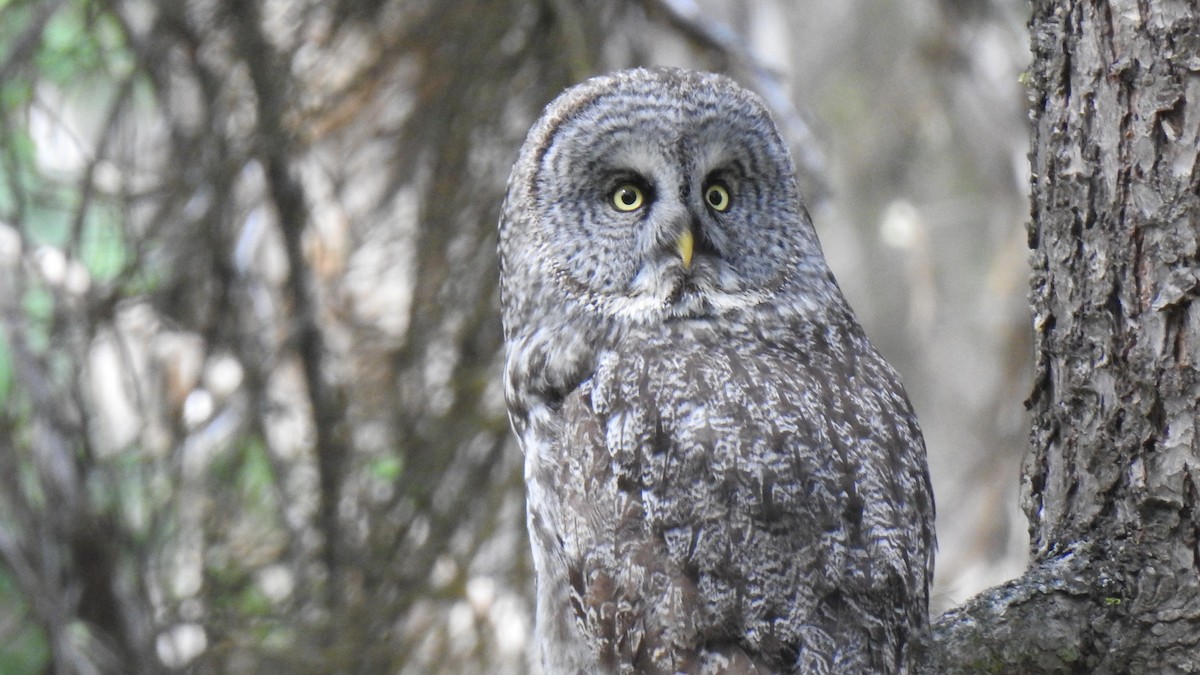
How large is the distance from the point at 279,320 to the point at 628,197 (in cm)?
212

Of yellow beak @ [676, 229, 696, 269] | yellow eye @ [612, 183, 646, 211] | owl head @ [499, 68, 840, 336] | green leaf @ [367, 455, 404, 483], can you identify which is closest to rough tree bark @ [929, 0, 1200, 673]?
owl head @ [499, 68, 840, 336]

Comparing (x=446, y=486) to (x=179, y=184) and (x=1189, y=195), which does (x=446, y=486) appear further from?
(x=1189, y=195)

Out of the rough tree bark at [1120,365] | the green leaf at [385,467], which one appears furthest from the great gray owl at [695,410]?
the green leaf at [385,467]

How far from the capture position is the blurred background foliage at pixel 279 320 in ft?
12.6

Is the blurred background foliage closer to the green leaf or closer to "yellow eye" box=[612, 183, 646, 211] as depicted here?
the green leaf

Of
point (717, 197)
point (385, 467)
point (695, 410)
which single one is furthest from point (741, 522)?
point (385, 467)

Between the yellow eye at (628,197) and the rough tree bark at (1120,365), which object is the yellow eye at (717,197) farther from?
the rough tree bark at (1120,365)

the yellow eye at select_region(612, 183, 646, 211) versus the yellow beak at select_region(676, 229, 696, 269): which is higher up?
the yellow eye at select_region(612, 183, 646, 211)

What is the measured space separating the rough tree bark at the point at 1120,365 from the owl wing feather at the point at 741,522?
0.65 ft

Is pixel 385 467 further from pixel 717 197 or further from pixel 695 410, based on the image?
pixel 695 410

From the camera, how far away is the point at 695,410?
7.73 feet

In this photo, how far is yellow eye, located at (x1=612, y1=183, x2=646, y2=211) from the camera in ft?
8.70

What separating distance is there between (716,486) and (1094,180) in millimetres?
874

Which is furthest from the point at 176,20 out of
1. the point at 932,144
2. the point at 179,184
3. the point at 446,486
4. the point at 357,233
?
the point at 932,144
